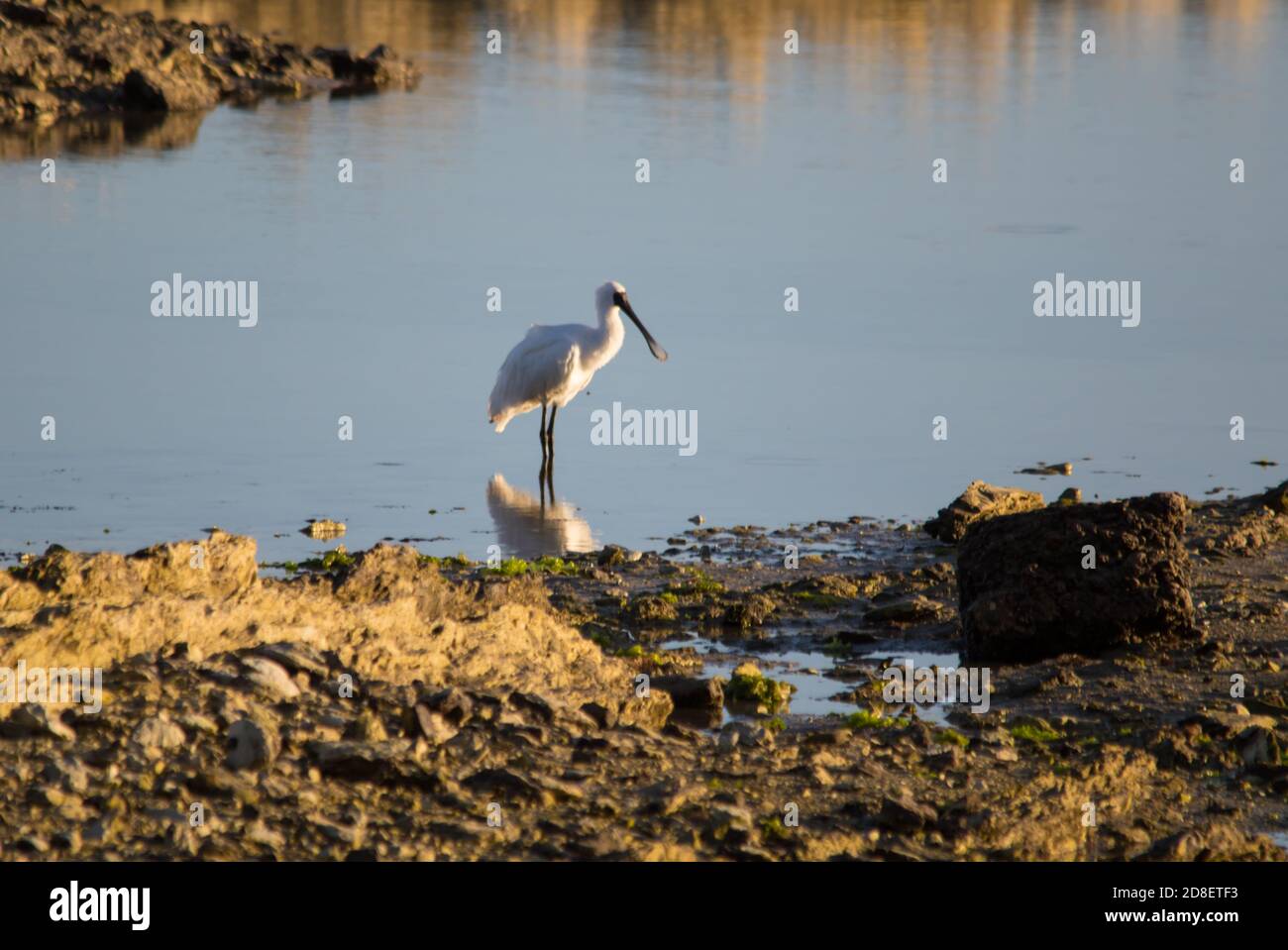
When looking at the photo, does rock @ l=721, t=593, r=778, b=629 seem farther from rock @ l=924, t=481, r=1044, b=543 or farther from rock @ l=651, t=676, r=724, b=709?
rock @ l=924, t=481, r=1044, b=543

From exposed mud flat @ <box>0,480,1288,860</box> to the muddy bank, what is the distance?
28.7m

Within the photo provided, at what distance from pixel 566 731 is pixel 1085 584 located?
3.82 metres

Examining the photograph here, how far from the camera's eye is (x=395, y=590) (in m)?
10.2

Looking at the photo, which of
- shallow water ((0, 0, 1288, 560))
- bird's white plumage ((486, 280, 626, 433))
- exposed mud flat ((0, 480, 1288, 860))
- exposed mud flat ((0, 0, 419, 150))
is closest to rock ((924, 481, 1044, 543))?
shallow water ((0, 0, 1288, 560))

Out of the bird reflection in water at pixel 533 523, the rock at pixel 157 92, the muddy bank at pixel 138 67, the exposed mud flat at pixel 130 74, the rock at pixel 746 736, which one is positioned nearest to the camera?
the rock at pixel 746 736

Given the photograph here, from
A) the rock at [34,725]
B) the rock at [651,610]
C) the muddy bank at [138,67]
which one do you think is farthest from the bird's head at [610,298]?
the muddy bank at [138,67]

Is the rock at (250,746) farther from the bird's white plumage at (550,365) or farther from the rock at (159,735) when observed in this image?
the bird's white plumage at (550,365)

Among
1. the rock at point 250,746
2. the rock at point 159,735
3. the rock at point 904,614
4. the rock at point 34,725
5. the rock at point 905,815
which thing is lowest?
the rock at point 904,614

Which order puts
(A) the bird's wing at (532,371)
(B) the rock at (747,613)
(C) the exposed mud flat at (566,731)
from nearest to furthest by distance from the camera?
(C) the exposed mud flat at (566,731) < (B) the rock at (747,613) < (A) the bird's wing at (532,371)

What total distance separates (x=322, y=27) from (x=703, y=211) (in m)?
30.3

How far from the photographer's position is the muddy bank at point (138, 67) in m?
38.2

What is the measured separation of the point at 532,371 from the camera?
17391 mm

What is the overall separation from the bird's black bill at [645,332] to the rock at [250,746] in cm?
1091

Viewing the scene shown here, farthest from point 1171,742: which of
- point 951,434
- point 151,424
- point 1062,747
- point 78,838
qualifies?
point 151,424
